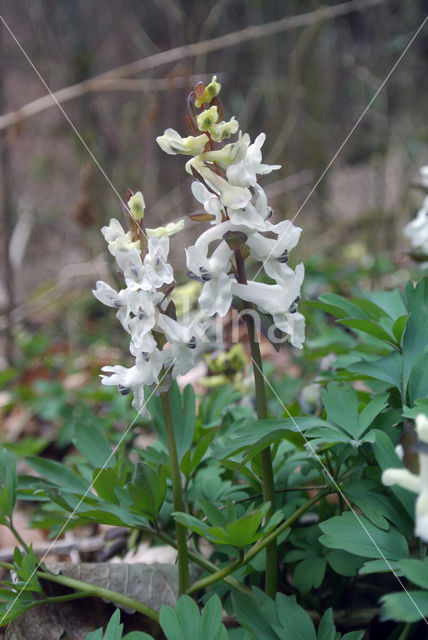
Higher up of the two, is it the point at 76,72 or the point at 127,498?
the point at 76,72

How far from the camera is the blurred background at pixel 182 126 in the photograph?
10.3 ft

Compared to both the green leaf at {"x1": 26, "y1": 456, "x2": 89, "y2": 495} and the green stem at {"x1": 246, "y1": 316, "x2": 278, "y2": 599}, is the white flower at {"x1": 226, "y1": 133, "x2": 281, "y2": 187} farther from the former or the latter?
the green leaf at {"x1": 26, "y1": 456, "x2": 89, "y2": 495}

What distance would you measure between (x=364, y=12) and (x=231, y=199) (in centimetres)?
483

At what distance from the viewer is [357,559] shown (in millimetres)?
901

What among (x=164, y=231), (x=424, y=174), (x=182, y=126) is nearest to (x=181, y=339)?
(x=164, y=231)

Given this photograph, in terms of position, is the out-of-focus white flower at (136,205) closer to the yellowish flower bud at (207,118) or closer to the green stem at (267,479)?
the yellowish flower bud at (207,118)

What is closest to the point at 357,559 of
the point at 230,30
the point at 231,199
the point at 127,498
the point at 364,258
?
the point at 127,498

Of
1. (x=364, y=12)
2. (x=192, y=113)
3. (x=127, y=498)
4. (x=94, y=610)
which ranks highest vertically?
(x=364, y=12)

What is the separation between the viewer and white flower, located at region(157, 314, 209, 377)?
866 mm

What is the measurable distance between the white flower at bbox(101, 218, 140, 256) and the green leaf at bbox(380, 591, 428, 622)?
0.61m

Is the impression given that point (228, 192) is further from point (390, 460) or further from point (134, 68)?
point (134, 68)

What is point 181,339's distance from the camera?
87cm

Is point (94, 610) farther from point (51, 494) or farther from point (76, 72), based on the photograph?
point (76, 72)

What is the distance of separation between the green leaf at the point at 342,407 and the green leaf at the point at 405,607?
27cm
